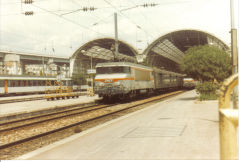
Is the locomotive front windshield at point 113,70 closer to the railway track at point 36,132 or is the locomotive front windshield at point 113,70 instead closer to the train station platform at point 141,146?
the railway track at point 36,132

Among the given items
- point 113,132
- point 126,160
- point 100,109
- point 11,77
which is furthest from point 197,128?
point 11,77

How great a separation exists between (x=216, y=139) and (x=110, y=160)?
127 inches

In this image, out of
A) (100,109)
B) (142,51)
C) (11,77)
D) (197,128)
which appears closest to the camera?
(197,128)

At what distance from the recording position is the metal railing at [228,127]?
177cm

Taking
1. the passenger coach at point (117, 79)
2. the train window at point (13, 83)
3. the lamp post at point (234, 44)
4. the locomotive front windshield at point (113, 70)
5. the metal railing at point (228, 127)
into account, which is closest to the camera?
the metal railing at point (228, 127)

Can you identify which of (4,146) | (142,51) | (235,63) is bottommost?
(4,146)

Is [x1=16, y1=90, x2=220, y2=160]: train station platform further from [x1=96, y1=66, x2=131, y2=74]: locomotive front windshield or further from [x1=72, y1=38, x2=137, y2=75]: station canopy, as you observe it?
[x1=72, y1=38, x2=137, y2=75]: station canopy

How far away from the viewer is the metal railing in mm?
1773

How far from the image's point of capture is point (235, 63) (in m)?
9.55

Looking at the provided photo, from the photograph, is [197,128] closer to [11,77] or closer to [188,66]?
[188,66]

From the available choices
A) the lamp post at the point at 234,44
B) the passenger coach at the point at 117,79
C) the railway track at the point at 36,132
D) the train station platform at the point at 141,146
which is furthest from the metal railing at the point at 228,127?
the passenger coach at the point at 117,79

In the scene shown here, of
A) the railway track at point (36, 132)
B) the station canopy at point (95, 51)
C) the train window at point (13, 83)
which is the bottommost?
the railway track at point (36, 132)

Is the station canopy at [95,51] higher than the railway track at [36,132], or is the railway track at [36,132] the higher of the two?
the station canopy at [95,51]

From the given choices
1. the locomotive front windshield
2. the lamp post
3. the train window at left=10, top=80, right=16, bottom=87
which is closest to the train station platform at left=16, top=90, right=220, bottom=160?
the lamp post
